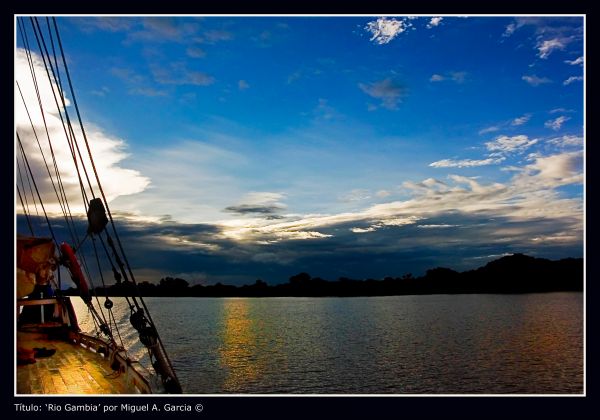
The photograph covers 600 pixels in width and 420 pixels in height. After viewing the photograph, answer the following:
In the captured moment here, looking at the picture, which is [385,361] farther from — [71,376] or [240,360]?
[71,376]

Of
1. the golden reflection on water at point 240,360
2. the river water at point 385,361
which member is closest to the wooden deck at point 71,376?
the river water at point 385,361

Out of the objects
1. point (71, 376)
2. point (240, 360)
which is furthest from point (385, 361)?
point (71, 376)

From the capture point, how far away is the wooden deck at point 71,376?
41.6ft

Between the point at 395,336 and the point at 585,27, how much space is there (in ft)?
210

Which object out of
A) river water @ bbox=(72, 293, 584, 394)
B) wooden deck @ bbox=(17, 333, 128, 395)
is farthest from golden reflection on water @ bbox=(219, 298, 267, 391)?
wooden deck @ bbox=(17, 333, 128, 395)

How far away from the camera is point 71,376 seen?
13914mm

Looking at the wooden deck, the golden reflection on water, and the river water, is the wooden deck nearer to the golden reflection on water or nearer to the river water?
the river water

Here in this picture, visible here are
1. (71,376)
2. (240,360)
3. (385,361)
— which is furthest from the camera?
(240,360)

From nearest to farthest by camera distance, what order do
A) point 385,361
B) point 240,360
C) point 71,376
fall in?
point 71,376 → point 385,361 → point 240,360

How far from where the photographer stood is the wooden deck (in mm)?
12680

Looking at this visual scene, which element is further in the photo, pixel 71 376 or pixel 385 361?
pixel 385 361

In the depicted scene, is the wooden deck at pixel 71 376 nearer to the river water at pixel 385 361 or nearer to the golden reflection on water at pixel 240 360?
the river water at pixel 385 361

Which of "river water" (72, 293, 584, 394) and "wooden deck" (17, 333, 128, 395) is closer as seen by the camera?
"wooden deck" (17, 333, 128, 395)
